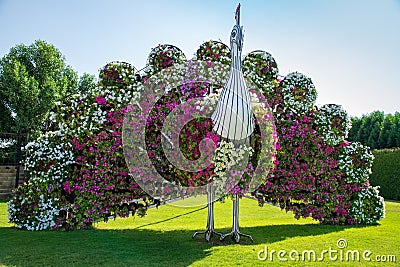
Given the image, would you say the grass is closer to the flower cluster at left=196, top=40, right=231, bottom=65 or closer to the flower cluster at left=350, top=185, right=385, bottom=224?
the flower cluster at left=350, top=185, right=385, bottom=224

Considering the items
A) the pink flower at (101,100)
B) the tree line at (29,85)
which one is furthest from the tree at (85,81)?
the pink flower at (101,100)

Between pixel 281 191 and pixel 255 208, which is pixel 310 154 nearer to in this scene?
pixel 281 191

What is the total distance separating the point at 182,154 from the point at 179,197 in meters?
1.58

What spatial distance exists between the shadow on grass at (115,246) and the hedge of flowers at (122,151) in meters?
0.51

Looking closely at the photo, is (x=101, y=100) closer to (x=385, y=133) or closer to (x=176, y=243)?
(x=176, y=243)

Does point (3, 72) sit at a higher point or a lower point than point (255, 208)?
higher

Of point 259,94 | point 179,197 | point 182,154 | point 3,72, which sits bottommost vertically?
point 179,197

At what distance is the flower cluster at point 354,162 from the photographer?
902 cm

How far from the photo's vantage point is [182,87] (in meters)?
7.37

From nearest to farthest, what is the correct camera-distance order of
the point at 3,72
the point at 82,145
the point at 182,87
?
the point at 182,87 → the point at 82,145 → the point at 3,72

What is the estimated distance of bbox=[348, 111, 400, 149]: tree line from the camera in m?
23.7

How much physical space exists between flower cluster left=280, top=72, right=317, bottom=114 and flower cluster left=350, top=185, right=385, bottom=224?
2.43 metres

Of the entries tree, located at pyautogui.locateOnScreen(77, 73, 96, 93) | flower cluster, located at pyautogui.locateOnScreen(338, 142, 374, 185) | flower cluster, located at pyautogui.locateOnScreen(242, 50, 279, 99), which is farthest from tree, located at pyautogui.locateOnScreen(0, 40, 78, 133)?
flower cluster, located at pyautogui.locateOnScreen(338, 142, 374, 185)

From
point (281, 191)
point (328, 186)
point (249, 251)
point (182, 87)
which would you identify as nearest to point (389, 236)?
point (328, 186)
